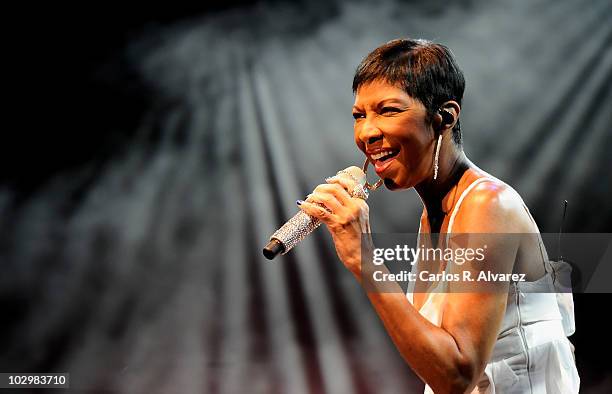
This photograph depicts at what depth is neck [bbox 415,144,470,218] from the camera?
1.62 meters

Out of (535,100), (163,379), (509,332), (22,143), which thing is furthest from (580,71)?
(22,143)

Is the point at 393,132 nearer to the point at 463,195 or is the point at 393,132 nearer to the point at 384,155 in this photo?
the point at 384,155

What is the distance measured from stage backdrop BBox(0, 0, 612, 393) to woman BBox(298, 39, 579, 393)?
6.43ft

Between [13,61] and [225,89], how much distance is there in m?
1.24

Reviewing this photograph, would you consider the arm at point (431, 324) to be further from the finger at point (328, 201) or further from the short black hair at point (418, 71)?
the short black hair at point (418, 71)

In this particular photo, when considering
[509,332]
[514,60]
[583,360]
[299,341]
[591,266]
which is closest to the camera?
[509,332]

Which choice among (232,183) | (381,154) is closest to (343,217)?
(381,154)

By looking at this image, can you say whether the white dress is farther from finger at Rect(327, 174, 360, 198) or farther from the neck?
finger at Rect(327, 174, 360, 198)

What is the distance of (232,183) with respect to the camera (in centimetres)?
369

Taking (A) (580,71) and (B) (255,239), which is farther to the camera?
(B) (255,239)

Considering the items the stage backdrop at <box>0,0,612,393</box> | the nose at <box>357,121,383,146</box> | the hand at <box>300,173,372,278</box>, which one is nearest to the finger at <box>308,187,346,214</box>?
the hand at <box>300,173,372,278</box>

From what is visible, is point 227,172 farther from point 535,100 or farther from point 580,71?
point 580,71

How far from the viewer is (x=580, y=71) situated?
339 cm

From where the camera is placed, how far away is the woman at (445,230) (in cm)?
127
